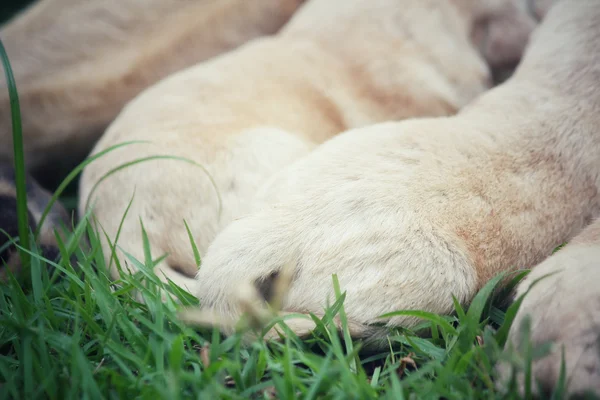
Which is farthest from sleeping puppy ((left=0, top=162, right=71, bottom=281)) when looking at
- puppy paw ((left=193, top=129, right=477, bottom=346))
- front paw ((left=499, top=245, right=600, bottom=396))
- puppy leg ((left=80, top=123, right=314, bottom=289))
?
front paw ((left=499, top=245, right=600, bottom=396))

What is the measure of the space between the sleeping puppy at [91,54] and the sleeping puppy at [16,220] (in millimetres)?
192

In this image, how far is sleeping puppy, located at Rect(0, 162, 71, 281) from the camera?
123 cm

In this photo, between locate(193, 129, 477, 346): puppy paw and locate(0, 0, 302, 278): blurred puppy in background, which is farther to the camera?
locate(0, 0, 302, 278): blurred puppy in background

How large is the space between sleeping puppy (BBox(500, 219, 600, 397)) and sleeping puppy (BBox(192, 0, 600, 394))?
0.02 m

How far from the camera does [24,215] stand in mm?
1133

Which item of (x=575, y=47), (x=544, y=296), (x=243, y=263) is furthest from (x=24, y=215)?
(x=575, y=47)

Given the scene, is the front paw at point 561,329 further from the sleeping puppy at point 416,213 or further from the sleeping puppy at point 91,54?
the sleeping puppy at point 91,54

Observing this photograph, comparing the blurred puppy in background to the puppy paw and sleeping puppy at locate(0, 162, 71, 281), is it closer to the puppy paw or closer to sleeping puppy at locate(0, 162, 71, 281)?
sleeping puppy at locate(0, 162, 71, 281)

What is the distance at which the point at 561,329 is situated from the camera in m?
0.74

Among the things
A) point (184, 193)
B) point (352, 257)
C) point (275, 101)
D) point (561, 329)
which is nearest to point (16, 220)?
point (184, 193)

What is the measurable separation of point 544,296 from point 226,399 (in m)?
0.47

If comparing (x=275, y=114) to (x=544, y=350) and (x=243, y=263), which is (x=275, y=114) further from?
(x=544, y=350)

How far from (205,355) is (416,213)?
398 mm

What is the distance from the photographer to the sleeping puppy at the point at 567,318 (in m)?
0.69
